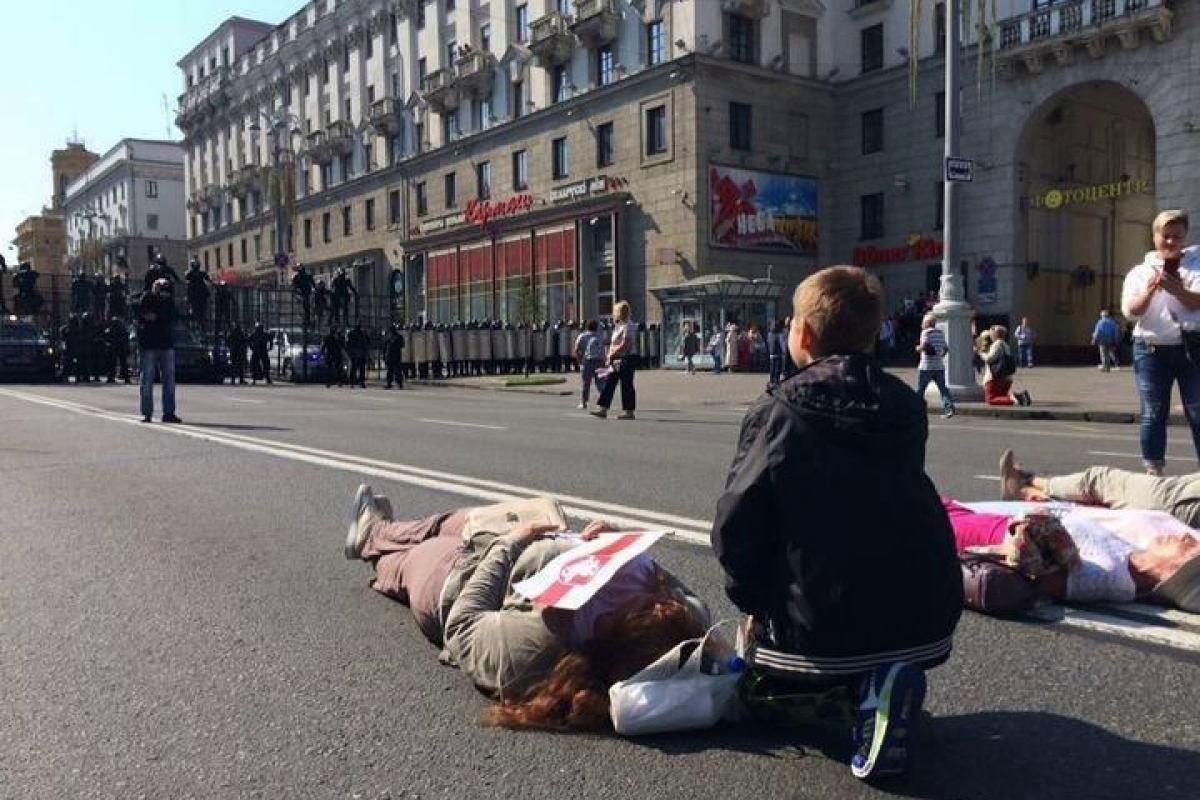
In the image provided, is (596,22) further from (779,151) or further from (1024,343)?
(1024,343)

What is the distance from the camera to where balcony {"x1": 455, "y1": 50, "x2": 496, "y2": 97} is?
45.8 m

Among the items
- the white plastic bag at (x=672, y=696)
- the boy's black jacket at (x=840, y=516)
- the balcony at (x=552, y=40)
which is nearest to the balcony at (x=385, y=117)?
the balcony at (x=552, y=40)

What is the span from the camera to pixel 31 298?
31.5m

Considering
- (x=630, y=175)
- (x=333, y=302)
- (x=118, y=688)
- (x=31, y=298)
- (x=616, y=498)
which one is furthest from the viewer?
(x=630, y=175)

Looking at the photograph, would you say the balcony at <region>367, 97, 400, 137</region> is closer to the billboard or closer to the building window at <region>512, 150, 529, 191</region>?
the building window at <region>512, 150, 529, 191</region>

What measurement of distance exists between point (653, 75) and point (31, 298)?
22.1m

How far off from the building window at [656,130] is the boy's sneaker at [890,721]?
117ft

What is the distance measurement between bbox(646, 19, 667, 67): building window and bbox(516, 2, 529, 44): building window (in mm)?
8342

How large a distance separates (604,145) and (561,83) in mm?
4388

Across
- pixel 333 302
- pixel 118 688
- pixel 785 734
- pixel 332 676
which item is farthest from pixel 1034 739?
pixel 333 302

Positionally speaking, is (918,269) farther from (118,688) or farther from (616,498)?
(118,688)

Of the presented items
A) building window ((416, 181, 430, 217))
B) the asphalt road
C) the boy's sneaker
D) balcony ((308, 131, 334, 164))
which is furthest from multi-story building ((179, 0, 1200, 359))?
the boy's sneaker

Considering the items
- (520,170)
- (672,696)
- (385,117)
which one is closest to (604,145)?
(520,170)

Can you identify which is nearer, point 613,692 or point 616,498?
point 613,692
